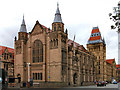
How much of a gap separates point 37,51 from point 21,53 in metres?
6.47

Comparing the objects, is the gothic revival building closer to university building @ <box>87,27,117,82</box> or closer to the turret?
the turret

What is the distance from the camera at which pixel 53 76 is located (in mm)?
49750

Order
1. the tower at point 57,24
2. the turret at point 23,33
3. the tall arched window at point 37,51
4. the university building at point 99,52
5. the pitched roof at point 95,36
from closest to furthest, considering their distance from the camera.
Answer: the tower at point 57,24, the tall arched window at point 37,51, the turret at point 23,33, the university building at point 99,52, the pitched roof at point 95,36

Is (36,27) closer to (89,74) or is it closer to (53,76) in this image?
(53,76)

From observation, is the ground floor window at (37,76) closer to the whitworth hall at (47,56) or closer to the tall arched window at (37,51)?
the whitworth hall at (47,56)

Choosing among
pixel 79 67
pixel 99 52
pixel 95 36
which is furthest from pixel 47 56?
pixel 95 36

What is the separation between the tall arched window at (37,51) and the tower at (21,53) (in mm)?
4159

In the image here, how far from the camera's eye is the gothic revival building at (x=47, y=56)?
163 feet

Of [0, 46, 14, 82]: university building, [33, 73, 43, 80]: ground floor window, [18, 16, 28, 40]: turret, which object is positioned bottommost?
[33, 73, 43, 80]: ground floor window

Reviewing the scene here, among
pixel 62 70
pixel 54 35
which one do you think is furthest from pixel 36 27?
pixel 62 70

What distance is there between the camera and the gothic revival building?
4972 centimetres

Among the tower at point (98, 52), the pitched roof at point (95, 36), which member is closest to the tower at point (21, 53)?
the tower at point (98, 52)

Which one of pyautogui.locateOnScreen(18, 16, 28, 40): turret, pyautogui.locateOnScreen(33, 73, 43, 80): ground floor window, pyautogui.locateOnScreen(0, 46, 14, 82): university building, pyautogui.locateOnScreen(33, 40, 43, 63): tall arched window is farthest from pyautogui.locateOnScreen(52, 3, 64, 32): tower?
pyautogui.locateOnScreen(0, 46, 14, 82): university building

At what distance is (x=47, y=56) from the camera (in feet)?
171
